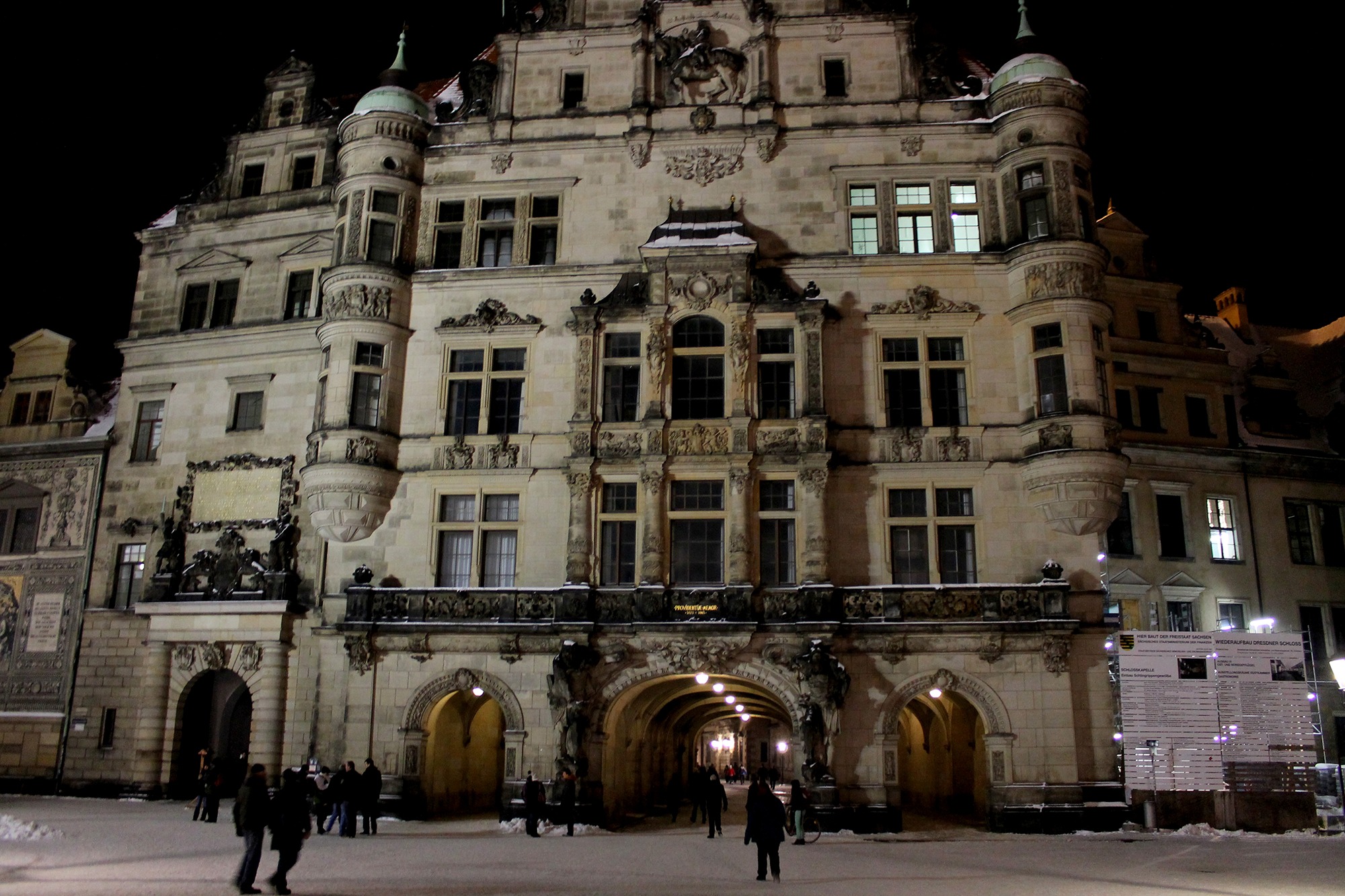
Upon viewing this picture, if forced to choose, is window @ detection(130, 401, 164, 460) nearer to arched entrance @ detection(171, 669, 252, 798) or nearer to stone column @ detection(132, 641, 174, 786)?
stone column @ detection(132, 641, 174, 786)

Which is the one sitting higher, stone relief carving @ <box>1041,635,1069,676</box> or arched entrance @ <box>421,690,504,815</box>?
stone relief carving @ <box>1041,635,1069,676</box>

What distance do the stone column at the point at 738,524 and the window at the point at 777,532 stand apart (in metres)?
0.59

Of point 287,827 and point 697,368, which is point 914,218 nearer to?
point 697,368

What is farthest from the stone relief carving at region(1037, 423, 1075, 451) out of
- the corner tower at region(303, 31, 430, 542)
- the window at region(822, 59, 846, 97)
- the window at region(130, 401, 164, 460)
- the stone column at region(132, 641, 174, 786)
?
the window at region(130, 401, 164, 460)

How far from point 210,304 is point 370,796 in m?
18.2

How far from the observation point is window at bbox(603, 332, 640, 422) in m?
30.6

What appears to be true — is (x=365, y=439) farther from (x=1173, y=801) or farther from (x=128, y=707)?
(x=1173, y=801)

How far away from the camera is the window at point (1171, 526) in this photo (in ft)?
126

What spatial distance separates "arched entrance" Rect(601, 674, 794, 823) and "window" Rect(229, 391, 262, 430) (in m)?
14.3

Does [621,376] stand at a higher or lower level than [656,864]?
higher

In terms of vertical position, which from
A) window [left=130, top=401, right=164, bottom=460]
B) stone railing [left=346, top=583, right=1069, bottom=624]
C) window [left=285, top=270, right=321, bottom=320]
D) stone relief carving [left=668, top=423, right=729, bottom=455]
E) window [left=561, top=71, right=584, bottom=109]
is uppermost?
window [left=561, top=71, right=584, bottom=109]

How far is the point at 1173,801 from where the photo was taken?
26.7 m

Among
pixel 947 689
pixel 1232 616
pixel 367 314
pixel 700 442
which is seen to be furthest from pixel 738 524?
pixel 1232 616

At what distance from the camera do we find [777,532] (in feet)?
96.5
